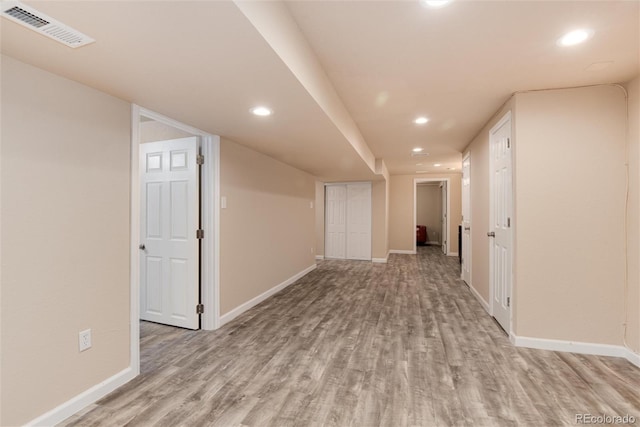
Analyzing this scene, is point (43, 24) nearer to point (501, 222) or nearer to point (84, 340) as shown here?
point (84, 340)

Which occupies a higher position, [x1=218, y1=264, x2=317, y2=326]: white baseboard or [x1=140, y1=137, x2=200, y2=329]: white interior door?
[x1=140, y1=137, x2=200, y2=329]: white interior door

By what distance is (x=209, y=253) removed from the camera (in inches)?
125

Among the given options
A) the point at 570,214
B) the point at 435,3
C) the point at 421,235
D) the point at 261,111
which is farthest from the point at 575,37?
the point at 421,235

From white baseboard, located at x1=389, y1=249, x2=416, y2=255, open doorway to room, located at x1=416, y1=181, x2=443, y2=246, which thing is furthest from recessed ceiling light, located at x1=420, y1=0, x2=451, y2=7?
open doorway to room, located at x1=416, y1=181, x2=443, y2=246

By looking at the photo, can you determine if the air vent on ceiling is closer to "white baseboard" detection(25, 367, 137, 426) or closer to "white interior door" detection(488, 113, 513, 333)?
"white baseboard" detection(25, 367, 137, 426)

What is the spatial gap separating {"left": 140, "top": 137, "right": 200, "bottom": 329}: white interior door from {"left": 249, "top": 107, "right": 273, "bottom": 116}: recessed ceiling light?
41.8 inches

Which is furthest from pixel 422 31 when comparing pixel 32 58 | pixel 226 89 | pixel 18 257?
pixel 18 257

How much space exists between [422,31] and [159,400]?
9.45 feet

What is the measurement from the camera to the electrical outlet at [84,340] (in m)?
1.89

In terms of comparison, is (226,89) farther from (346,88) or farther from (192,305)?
(192,305)

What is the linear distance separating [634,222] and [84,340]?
13.7ft

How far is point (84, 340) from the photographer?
191 centimetres

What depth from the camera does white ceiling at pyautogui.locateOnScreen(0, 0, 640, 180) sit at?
1324mm

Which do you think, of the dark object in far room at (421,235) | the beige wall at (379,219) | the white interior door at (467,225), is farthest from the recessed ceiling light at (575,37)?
the dark object in far room at (421,235)
